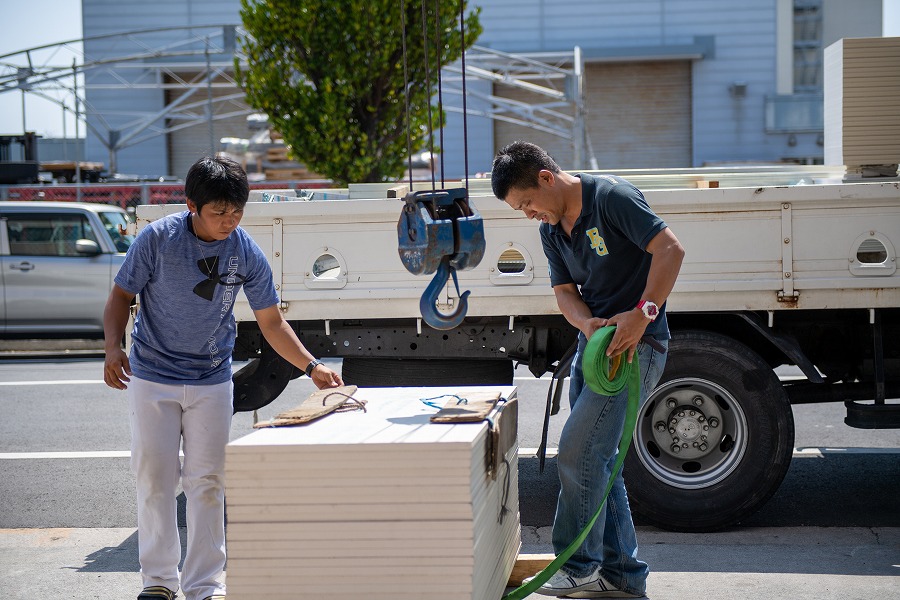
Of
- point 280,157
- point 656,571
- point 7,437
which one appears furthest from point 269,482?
point 280,157

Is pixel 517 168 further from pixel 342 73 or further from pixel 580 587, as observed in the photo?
pixel 342 73

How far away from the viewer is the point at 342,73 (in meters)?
14.0

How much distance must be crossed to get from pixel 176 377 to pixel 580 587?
1.92 metres

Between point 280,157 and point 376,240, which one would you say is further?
point 280,157

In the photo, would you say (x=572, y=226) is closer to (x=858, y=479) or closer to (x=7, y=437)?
(x=858, y=479)

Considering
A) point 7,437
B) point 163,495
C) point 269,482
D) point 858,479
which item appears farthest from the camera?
point 7,437

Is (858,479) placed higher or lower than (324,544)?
lower

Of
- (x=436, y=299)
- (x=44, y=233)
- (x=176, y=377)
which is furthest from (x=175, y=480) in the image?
(x=44, y=233)

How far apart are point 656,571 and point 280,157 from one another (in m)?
17.6

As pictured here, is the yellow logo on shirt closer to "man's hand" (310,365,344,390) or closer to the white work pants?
"man's hand" (310,365,344,390)

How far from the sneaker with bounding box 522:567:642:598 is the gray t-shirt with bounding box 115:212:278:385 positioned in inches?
65.7

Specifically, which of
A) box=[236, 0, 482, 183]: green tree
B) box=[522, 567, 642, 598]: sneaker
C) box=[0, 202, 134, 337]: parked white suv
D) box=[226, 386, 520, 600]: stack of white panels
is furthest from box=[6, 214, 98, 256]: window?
box=[226, 386, 520, 600]: stack of white panels

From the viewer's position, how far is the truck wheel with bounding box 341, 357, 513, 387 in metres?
6.11

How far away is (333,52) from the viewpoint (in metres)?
14.0
